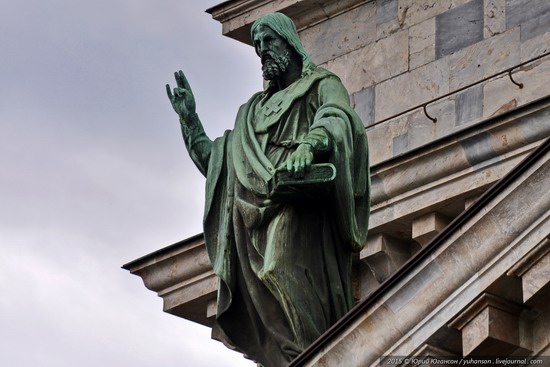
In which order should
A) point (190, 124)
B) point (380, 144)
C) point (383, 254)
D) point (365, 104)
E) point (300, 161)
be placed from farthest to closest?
point (365, 104)
point (380, 144)
point (383, 254)
point (190, 124)
point (300, 161)

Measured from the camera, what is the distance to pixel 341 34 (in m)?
22.6

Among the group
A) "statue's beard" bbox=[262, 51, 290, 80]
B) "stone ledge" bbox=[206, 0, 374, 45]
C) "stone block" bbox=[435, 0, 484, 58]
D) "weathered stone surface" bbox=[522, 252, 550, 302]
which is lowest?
"weathered stone surface" bbox=[522, 252, 550, 302]

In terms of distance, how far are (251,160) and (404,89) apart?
437cm

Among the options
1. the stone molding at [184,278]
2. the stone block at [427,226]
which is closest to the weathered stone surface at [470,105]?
the stone block at [427,226]

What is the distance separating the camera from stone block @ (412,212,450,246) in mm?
20516

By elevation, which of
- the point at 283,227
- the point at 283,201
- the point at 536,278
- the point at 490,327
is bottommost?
the point at 490,327

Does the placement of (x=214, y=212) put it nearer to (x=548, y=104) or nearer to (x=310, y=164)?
(x=310, y=164)

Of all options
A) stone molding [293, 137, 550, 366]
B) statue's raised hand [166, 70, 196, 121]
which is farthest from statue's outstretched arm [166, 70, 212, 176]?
stone molding [293, 137, 550, 366]

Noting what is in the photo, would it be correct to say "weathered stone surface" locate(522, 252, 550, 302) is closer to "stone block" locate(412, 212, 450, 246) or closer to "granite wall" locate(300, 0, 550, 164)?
"stone block" locate(412, 212, 450, 246)

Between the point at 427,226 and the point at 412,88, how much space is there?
1.57 metres

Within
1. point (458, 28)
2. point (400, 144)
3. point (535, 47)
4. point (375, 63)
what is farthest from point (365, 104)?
point (535, 47)

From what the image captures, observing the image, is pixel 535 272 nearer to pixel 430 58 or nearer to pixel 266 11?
pixel 430 58

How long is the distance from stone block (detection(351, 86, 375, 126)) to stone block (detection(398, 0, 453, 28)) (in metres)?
0.51

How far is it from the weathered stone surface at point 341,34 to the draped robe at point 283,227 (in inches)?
175
